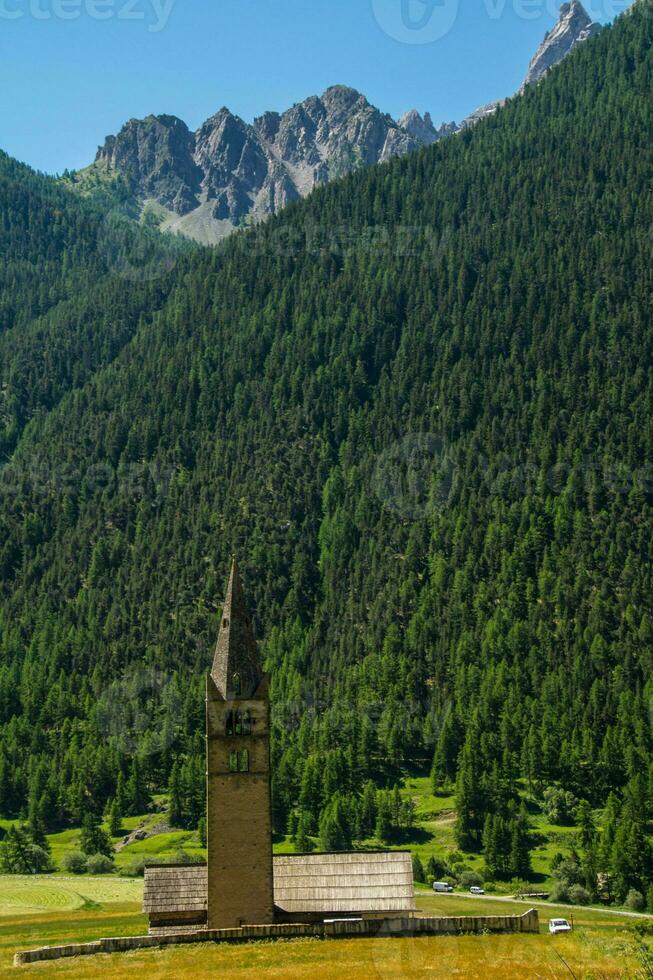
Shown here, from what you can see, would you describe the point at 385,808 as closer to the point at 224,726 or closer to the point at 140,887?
the point at 140,887

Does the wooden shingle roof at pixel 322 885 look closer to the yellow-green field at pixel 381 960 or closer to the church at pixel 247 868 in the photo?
the church at pixel 247 868

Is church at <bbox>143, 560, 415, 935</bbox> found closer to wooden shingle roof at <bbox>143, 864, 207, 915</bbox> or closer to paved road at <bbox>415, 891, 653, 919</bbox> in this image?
wooden shingle roof at <bbox>143, 864, 207, 915</bbox>

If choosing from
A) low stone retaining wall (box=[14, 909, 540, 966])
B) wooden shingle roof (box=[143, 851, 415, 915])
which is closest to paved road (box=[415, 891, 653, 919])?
wooden shingle roof (box=[143, 851, 415, 915])

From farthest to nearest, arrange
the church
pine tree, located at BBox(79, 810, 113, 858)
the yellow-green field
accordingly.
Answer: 1. pine tree, located at BBox(79, 810, 113, 858)
2. the church
3. the yellow-green field

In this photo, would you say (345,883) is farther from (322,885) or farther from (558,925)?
(558,925)

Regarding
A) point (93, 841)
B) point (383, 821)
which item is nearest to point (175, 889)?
point (383, 821)
